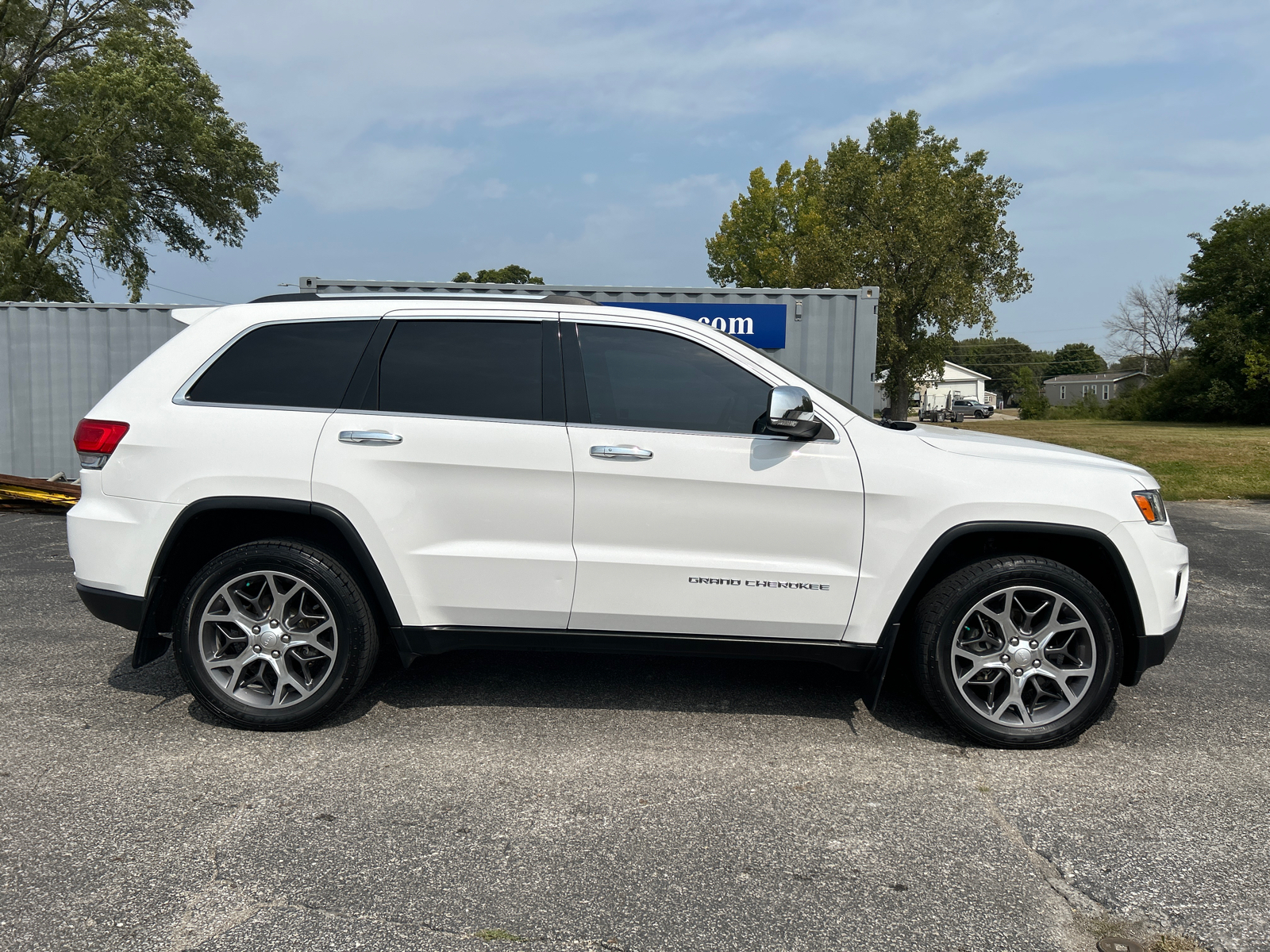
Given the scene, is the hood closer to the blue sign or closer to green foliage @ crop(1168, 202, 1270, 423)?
the blue sign

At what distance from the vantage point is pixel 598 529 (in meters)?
3.74

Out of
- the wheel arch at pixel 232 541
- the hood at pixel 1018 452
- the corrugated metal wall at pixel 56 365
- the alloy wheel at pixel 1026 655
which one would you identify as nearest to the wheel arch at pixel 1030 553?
the alloy wheel at pixel 1026 655

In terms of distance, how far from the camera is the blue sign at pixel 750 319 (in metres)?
10.7

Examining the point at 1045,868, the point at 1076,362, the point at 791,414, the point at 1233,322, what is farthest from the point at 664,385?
the point at 1076,362

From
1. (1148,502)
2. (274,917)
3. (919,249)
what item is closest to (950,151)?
(919,249)

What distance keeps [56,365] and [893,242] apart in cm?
2593

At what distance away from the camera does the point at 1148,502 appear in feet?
12.5

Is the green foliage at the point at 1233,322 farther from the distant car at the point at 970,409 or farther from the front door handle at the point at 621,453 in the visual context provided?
the front door handle at the point at 621,453

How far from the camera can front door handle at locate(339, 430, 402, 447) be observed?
3.77 m

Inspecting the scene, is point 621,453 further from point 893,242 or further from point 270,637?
point 893,242

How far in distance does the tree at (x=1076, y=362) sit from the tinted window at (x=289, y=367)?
14314cm

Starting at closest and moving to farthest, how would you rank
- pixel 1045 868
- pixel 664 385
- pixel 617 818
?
pixel 1045 868, pixel 617 818, pixel 664 385

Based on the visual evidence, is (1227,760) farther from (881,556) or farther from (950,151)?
(950,151)

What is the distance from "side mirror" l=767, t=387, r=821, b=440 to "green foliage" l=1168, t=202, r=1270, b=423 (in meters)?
47.2
